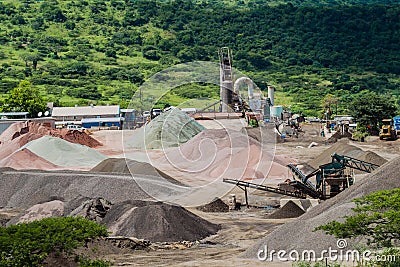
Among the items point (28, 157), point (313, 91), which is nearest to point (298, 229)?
point (28, 157)

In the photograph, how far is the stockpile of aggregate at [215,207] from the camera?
146ft

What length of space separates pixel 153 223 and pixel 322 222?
8800mm

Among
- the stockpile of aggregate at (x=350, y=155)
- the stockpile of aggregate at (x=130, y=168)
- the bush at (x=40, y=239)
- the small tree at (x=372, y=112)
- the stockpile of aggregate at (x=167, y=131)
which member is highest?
the small tree at (x=372, y=112)

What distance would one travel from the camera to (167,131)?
6881cm

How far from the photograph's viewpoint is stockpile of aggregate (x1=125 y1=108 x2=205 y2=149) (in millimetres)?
67500

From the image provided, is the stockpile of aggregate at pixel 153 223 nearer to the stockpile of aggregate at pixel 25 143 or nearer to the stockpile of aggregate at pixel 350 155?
the stockpile of aggregate at pixel 350 155

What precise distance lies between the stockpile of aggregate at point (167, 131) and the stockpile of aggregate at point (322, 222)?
112ft

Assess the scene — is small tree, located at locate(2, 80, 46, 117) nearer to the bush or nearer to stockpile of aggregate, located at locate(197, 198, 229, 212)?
stockpile of aggregate, located at locate(197, 198, 229, 212)

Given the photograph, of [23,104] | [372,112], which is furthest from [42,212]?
[23,104]

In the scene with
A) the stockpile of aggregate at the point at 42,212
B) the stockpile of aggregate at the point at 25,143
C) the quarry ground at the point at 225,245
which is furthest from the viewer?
the stockpile of aggregate at the point at 25,143

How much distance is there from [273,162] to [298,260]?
1303 inches

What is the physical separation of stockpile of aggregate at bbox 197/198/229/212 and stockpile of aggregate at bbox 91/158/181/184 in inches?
215

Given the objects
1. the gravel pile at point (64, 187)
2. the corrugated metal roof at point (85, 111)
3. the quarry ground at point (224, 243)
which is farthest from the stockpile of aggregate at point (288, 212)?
the corrugated metal roof at point (85, 111)

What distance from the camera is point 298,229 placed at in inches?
1145
